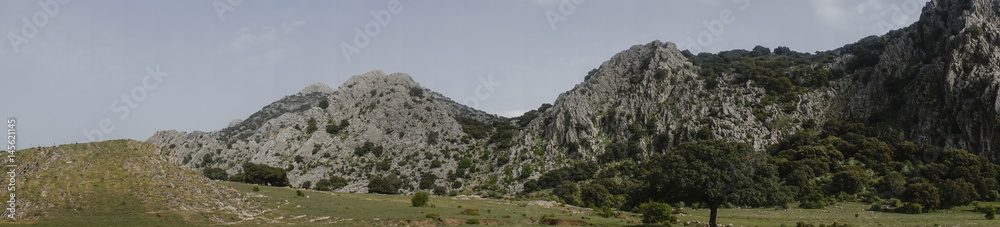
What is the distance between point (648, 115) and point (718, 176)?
9569 cm

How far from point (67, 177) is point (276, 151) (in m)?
114

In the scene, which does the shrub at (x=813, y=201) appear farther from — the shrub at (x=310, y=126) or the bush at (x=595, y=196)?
the shrub at (x=310, y=126)

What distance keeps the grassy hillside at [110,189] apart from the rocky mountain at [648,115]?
82.5 metres

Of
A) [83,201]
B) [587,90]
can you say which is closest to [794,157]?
[587,90]

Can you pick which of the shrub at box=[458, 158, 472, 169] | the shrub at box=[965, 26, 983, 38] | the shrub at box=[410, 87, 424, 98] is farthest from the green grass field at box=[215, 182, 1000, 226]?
the shrub at box=[410, 87, 424, 98]

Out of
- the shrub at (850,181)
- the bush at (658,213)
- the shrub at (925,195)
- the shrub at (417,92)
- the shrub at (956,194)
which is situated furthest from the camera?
the shrub at (417,92)

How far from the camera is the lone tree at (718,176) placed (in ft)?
144

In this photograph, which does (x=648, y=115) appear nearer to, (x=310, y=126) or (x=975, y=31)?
(x=975, y=31)

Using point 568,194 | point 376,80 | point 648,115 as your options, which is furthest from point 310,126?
point 648,115

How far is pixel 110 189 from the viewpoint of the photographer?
120 ft

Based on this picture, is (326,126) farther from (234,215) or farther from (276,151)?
(234,215)

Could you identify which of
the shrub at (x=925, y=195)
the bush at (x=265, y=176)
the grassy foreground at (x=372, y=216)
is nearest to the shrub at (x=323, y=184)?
the bush at (x=265, y=176)

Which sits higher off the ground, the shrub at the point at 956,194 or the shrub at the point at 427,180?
the shrub at the point at 956,194

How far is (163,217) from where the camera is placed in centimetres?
3609
